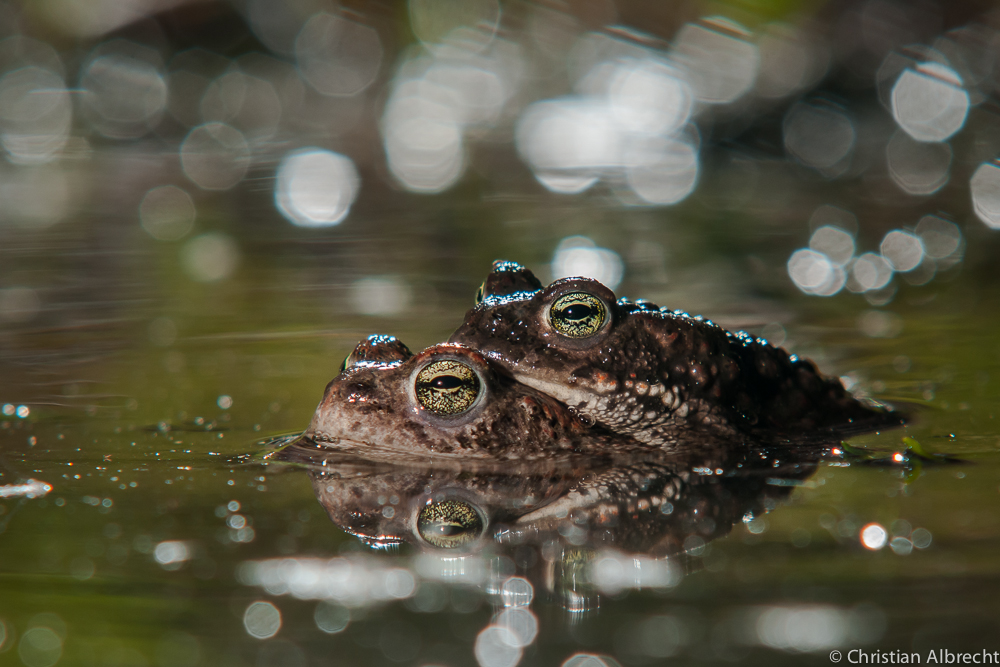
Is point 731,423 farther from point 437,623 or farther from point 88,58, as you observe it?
point 88,58

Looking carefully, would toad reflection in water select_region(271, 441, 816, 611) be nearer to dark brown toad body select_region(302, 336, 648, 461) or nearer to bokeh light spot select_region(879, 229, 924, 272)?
dark brown toad body select_region(302, 336, 648, 461)

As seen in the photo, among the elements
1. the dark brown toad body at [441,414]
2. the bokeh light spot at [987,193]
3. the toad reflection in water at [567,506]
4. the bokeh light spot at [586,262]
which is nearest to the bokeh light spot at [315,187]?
the bokeh light spot at [586,262]

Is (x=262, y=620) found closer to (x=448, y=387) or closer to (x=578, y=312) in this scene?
(x=448, y=387)

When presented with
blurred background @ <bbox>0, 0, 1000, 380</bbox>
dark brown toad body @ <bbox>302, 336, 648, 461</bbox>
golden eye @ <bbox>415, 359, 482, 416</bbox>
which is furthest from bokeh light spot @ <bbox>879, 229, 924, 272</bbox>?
golden eye @ <bbox>415, 359, 482, 416</bbox>

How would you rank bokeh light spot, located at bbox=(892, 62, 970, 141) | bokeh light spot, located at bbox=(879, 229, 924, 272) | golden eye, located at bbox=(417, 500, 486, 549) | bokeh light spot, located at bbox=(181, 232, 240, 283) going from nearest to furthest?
golden eye, located at bbox=(417, 500, 486, 549)
bokeh light spot, located at bbox=(879, 229, 924, 272)
bokeh light spot, located at bbox=(181, 232, 240, 283)
bokeh light spot, located at bbox=(892, 62, 970, 141)

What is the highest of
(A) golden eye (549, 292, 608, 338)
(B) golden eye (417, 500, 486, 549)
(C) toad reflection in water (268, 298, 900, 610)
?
(A) golden eye (549, 292, 608, 338)

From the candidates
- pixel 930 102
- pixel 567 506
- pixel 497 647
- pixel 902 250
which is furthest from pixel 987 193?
pixel 497 647

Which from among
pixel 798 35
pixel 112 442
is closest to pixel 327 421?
pixel 112 442

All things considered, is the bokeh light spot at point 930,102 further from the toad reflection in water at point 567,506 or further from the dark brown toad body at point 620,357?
the toad reflection in water at point 567,506
